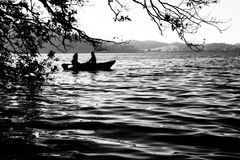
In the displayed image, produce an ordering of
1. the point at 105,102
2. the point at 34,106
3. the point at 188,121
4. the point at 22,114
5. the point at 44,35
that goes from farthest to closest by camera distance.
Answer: the point at 105,102 < the point at 34,106 < the point at 22,114 < the point at 188,121 < the point at 44,35

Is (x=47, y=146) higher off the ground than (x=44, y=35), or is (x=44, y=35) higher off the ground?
(x=44, y=35)

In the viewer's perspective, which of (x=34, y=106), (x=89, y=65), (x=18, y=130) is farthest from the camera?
Result: (x=89, y=65)

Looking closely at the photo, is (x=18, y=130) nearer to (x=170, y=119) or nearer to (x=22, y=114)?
(x=22, y=114)

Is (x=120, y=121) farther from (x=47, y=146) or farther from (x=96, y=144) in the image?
(x=47, y=146)

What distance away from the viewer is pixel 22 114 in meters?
9.73

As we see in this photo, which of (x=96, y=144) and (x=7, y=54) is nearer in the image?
(x=96, y=144)

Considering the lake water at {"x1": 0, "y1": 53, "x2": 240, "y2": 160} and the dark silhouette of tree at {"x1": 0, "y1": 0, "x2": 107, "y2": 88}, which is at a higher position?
the dark silhouette of tree at {"x1": 0, "y1": 0, "x2": 107, "y2": 88}

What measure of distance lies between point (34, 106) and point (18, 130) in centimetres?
414

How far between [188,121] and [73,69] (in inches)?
1010

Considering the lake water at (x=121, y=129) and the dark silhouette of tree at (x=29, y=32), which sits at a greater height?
the dark silhouette of tree at (x=29, y=32)

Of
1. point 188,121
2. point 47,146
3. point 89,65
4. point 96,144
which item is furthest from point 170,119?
point 89,65

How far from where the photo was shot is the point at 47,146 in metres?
6.15

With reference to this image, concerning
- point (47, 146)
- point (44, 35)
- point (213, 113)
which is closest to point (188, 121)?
point (213, 113)

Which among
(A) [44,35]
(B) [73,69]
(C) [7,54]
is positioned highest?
(A) [44,35]
